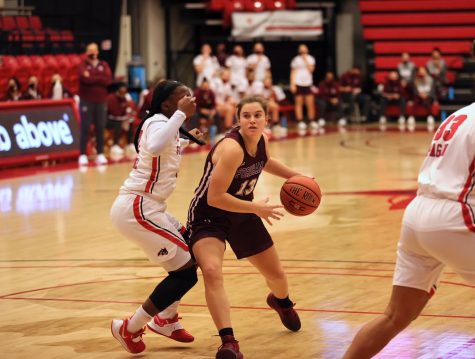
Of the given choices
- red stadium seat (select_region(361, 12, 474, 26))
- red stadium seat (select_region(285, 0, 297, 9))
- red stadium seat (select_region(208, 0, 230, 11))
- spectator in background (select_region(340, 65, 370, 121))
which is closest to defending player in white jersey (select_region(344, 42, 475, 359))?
spectator in background (select_region(340, 65, 370, 121))

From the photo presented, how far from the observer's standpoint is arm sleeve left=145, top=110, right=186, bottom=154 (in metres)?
6.12

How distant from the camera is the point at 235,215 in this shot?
638cm

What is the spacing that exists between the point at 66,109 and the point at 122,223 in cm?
1186

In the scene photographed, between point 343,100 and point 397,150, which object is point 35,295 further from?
point 343,100

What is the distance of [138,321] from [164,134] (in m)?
1.07

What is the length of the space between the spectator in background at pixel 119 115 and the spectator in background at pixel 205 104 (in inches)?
104

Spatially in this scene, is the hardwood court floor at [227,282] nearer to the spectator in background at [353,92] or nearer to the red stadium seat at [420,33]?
the spectator in background at [353,92]

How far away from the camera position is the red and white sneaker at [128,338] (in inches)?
243

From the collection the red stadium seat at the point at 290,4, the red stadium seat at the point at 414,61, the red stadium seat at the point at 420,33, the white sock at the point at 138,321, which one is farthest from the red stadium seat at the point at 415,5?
the white sock at the point at 138,321

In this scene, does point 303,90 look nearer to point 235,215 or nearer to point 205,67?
point 205,67

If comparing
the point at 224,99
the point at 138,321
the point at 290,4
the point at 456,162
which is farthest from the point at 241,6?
the point at 456,162

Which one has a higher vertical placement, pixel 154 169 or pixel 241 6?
pixel 241 6

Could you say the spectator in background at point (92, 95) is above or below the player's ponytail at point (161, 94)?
below

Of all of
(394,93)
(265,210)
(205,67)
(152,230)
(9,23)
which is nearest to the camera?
(265,210)
